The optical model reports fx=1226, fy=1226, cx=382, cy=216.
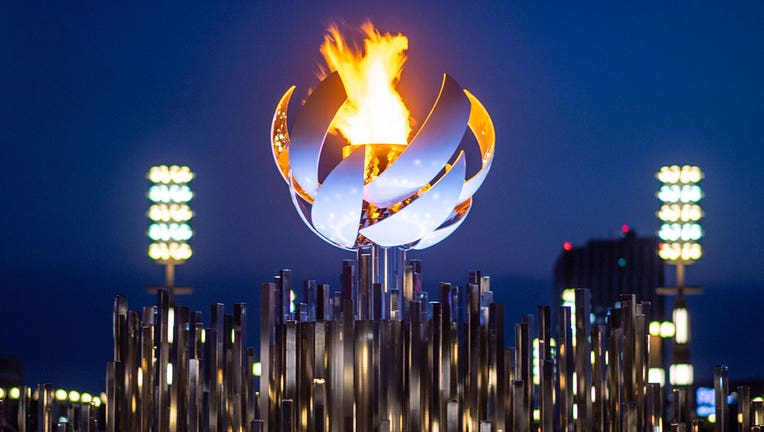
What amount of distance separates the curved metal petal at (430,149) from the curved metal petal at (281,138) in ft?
1.69

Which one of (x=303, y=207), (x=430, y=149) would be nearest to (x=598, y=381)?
(x=430, y=149)

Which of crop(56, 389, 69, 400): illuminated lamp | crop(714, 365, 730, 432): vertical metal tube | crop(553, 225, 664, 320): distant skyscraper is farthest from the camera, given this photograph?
crop(553, 225, 664, 320): distant skyscraper

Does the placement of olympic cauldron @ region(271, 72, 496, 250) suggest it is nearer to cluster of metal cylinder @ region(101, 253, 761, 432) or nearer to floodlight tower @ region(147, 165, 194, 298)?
cluster of metal cylinder @ region(101, 253, 761, 432)

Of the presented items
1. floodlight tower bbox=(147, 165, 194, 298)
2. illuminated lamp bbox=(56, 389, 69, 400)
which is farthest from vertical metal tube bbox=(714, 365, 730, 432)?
illuminated lamp bbox=(56, 389, 69, 400)

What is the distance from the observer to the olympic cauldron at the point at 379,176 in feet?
13.3

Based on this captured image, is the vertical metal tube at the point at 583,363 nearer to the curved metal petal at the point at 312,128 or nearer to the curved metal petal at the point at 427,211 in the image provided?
the curved metal petal at the point at 427,211

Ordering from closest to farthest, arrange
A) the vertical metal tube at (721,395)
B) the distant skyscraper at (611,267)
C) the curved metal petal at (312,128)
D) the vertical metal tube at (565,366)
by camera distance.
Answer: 1. the vertical metal tube at (565,366)
2. the curved metal petal at (312,128)
3. the vertical metal tube at (721,395)
4. the distant skyscraper at (611,267)

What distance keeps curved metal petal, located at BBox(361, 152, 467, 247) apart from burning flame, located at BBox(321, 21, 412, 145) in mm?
347

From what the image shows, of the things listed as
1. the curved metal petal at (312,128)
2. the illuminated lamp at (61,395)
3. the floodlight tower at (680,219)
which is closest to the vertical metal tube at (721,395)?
the curved metal petal at (312,128)

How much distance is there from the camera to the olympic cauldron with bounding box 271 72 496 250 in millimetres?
4047

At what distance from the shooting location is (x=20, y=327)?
18.2m

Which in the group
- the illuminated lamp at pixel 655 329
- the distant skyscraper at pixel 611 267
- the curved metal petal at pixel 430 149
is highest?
the distant skyscraper at pixel 611 267

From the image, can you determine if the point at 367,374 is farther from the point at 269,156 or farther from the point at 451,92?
the point at 269,156

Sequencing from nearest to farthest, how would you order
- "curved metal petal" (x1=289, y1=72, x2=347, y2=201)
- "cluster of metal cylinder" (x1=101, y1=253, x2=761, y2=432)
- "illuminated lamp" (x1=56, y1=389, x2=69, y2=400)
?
1. "cluster of metal cylinder" (x1=101, y1=253, x2=761, y2=432)
2. "curved metal petal" (x1=289, y1=72, x2=347, y2=201)
3. "illuminated lamp" (x1=56, y1=389, x2=69, y2=400)
